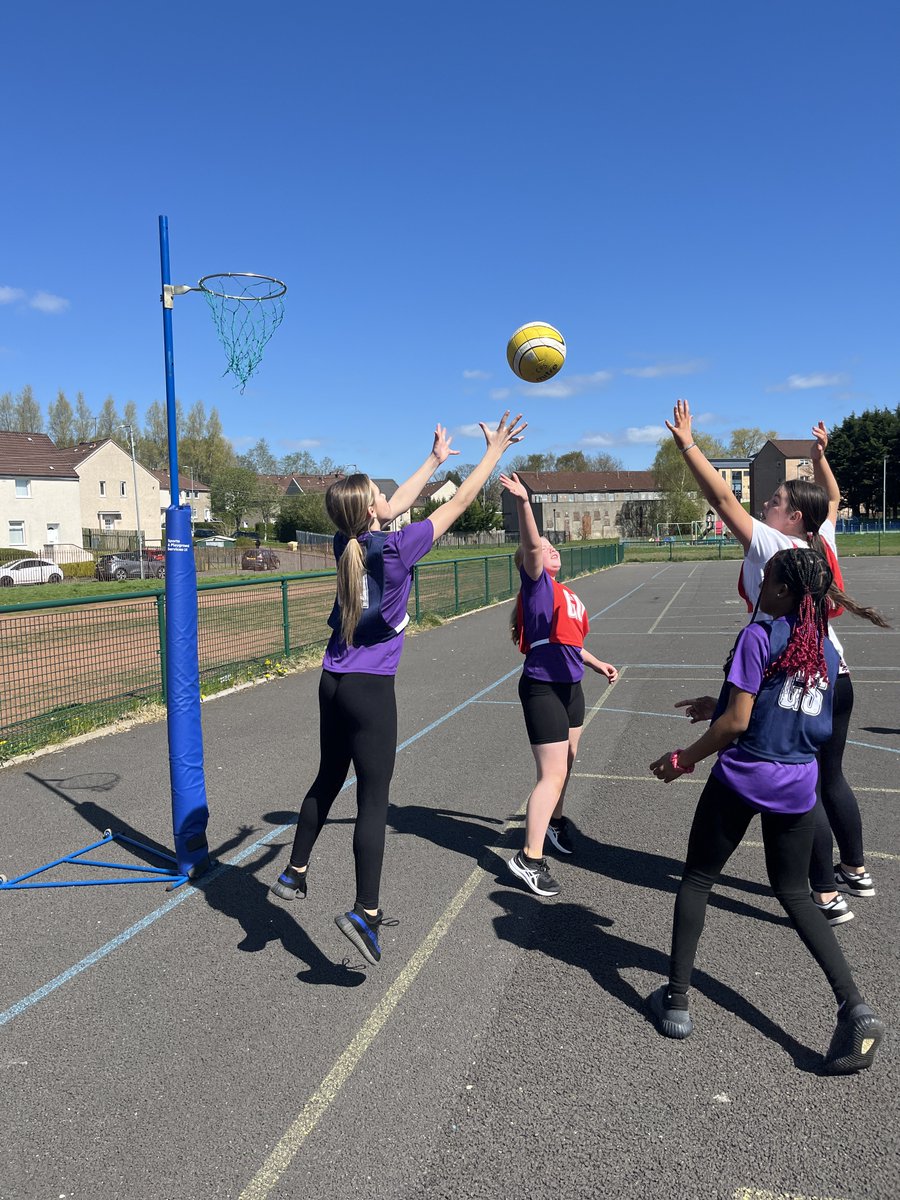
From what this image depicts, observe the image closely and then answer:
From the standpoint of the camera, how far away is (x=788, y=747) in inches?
117

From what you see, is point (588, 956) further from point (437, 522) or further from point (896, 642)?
point (896, 642)

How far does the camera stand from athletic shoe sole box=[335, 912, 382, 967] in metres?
3.41

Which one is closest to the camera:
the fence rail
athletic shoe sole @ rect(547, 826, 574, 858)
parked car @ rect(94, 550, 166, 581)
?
athletic shoe sole @ rect(547, 826, 574, 858)

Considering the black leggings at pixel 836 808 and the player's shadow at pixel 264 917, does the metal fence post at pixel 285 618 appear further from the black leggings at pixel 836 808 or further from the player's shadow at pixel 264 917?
the black leggings at pixel 836 808

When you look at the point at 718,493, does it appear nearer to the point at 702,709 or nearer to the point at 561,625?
the point at 702,709

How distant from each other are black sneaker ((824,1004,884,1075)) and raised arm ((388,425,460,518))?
2521mm

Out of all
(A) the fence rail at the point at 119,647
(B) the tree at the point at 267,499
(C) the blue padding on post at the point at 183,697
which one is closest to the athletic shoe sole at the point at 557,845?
(C) the blue padding on post at the point at 183,697

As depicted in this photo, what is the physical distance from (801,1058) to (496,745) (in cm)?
500

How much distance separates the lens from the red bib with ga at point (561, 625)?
459 centimetres

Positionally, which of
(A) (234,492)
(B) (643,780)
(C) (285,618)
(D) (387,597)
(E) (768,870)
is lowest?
(B) (643,780)

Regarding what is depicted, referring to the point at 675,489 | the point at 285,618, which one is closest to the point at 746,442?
the point at 675,489

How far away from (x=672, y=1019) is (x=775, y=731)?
1170mm

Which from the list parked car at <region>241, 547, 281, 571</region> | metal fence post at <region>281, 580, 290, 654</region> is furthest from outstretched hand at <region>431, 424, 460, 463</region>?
parked car at <region>241, 547, 281, 571</region>

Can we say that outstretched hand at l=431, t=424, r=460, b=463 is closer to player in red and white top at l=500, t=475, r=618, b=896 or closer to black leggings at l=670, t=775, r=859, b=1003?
player in red and white top at l=500, t=475, r=618, b=896
